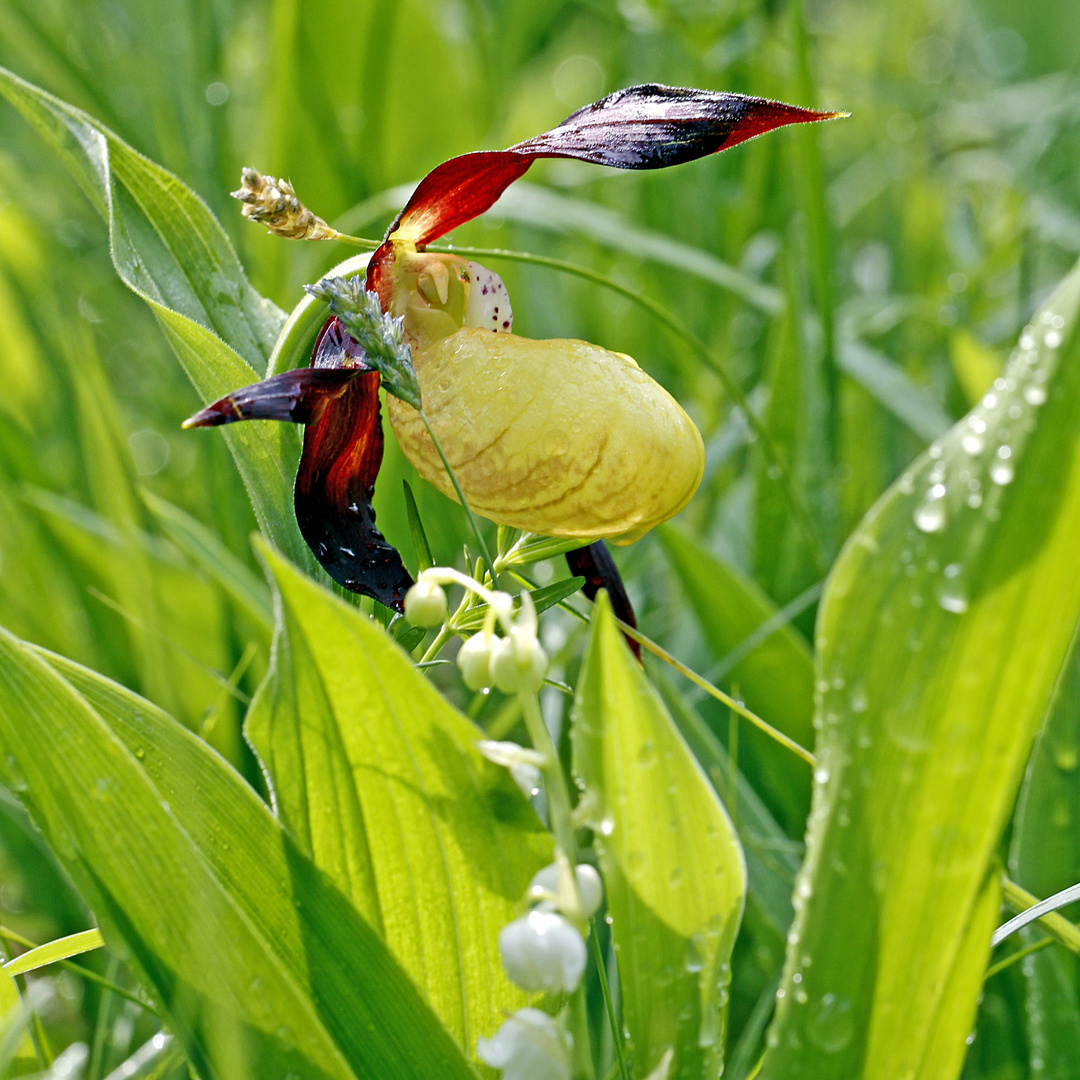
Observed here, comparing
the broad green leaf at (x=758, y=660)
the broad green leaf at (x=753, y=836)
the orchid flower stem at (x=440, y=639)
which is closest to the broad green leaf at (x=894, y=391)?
the broad green leaf at (x=758, y=660)

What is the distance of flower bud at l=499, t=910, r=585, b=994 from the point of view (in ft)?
0.89

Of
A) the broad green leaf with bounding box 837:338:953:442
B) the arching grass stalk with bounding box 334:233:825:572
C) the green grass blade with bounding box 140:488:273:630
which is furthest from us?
the broad green leaf with bounding box 837:338:953:442

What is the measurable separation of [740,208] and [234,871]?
1.21 metres

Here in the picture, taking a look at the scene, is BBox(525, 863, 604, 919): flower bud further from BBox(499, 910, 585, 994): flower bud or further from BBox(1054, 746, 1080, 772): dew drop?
BBox(1054, 746, 1080, 772): dew drop

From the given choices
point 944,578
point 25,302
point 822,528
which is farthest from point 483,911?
point 25,302

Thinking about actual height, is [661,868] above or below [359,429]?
below

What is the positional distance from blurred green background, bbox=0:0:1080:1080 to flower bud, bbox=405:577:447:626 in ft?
0.61

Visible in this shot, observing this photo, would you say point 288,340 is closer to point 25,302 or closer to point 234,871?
point 234,871

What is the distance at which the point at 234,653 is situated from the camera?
77 centimetres

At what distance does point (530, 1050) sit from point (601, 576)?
1.01 ft

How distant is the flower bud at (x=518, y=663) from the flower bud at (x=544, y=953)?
0.07 m

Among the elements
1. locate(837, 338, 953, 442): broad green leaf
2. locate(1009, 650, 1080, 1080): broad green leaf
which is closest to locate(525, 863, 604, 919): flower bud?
locate(1009, 650, 1080, 1080): broad green leaf

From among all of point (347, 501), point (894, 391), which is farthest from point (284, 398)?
point (894, 391)

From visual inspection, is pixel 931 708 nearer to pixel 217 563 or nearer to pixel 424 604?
pixel 424 604
